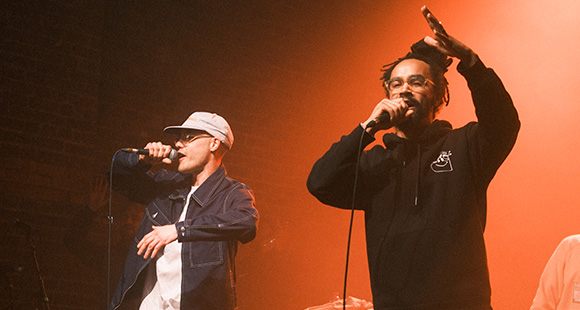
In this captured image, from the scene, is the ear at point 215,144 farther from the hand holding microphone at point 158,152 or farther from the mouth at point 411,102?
the mouth at point 411,102

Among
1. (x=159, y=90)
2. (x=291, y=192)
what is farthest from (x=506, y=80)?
(x=159, y=90)

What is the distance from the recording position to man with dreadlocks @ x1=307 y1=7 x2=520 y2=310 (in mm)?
2068

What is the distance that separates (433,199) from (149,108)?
3.47m

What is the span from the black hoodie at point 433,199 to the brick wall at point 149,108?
2972mm

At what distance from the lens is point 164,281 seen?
125 inches

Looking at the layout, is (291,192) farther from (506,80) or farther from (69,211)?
(506,80)

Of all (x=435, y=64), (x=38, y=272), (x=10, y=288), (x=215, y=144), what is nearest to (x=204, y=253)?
(x=215, y=144)

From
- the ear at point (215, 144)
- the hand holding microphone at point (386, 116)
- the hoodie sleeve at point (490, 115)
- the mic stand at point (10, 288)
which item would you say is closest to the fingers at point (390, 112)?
the hand holding microphone at point (386, 116)

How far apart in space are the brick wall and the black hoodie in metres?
2.97

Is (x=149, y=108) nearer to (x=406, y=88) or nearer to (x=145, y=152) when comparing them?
(x=145, y=152)

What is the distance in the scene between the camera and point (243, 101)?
227 inches

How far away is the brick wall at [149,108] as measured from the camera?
15.5 ft

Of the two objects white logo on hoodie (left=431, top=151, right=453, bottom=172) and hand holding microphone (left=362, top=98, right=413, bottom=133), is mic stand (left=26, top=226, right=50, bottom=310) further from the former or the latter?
white logo on hoodie (left=431, top=151, right=453, bottom=172)

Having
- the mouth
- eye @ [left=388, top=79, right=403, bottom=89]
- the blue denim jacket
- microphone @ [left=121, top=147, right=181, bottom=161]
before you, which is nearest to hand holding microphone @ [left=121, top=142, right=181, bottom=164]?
microphone @ [left=121, top=147, right=181, bottom=161]
